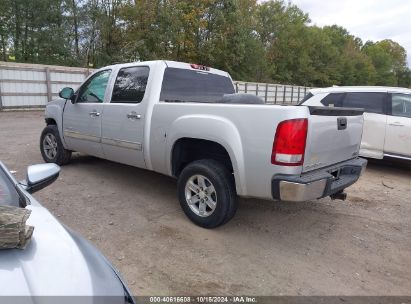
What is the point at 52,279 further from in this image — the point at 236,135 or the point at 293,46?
the point at 293,46

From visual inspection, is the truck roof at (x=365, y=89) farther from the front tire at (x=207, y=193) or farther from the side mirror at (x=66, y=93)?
the side mirror at (x=66, y=93)

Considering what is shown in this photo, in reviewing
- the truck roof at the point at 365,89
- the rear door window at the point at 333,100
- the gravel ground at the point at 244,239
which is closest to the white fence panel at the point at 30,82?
the gravel ground at the point at 244,239

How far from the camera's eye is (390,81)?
81.8 meters

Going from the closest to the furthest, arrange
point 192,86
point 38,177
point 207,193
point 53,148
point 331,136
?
1. point 38,177
2. point 331,136
3. point 207,193
4. point 192,86
5. point 53,148

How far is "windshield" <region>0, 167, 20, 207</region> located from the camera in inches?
83.0

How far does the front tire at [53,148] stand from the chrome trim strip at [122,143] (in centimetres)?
148

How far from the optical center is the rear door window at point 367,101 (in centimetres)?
733

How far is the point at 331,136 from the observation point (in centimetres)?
377

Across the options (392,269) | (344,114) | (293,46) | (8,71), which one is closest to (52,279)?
(392,269)

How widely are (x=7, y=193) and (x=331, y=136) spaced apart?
2.99 meters

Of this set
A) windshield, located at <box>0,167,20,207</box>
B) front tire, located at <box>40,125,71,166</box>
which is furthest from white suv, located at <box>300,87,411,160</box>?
windshield, located at <box>0,167,20,207</box>

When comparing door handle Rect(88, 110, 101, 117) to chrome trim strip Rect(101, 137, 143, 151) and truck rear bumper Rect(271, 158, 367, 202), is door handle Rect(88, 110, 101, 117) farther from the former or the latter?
truck rear bumper Rect(271, 158, 367, 202)

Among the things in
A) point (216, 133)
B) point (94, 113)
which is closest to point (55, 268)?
point (216, 133)

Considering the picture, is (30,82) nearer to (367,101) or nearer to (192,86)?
(192,86)
